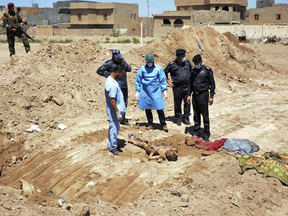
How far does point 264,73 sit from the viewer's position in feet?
43.2

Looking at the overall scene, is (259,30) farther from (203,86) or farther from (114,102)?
(114,102)

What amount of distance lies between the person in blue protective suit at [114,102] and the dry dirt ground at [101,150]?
0.33 meters

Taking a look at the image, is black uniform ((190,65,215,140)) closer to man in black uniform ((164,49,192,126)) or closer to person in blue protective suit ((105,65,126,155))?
man in black uniform ((164,49,192,126))

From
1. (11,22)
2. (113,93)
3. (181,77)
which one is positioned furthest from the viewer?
(11,22)

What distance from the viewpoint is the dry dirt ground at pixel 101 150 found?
4.18 meters

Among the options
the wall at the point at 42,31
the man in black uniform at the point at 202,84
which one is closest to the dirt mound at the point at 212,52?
the man in black uniform at the point at 202,84

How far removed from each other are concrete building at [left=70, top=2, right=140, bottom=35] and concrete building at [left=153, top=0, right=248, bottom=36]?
21.1ft

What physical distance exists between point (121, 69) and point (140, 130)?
6.59 ft

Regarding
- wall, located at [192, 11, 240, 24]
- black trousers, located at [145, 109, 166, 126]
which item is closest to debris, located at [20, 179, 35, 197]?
black trousers, located at [145, 109, 166, 126]

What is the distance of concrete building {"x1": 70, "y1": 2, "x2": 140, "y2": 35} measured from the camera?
4088 centimetres

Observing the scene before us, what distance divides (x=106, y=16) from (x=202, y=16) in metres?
13.0

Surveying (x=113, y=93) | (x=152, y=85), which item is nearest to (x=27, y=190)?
(x=113, y=93)

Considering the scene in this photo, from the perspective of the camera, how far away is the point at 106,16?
41406 millimetres

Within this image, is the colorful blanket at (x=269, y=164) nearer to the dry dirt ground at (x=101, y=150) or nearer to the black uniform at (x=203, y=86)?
the dry dirt ground at (x=101, y=150)
